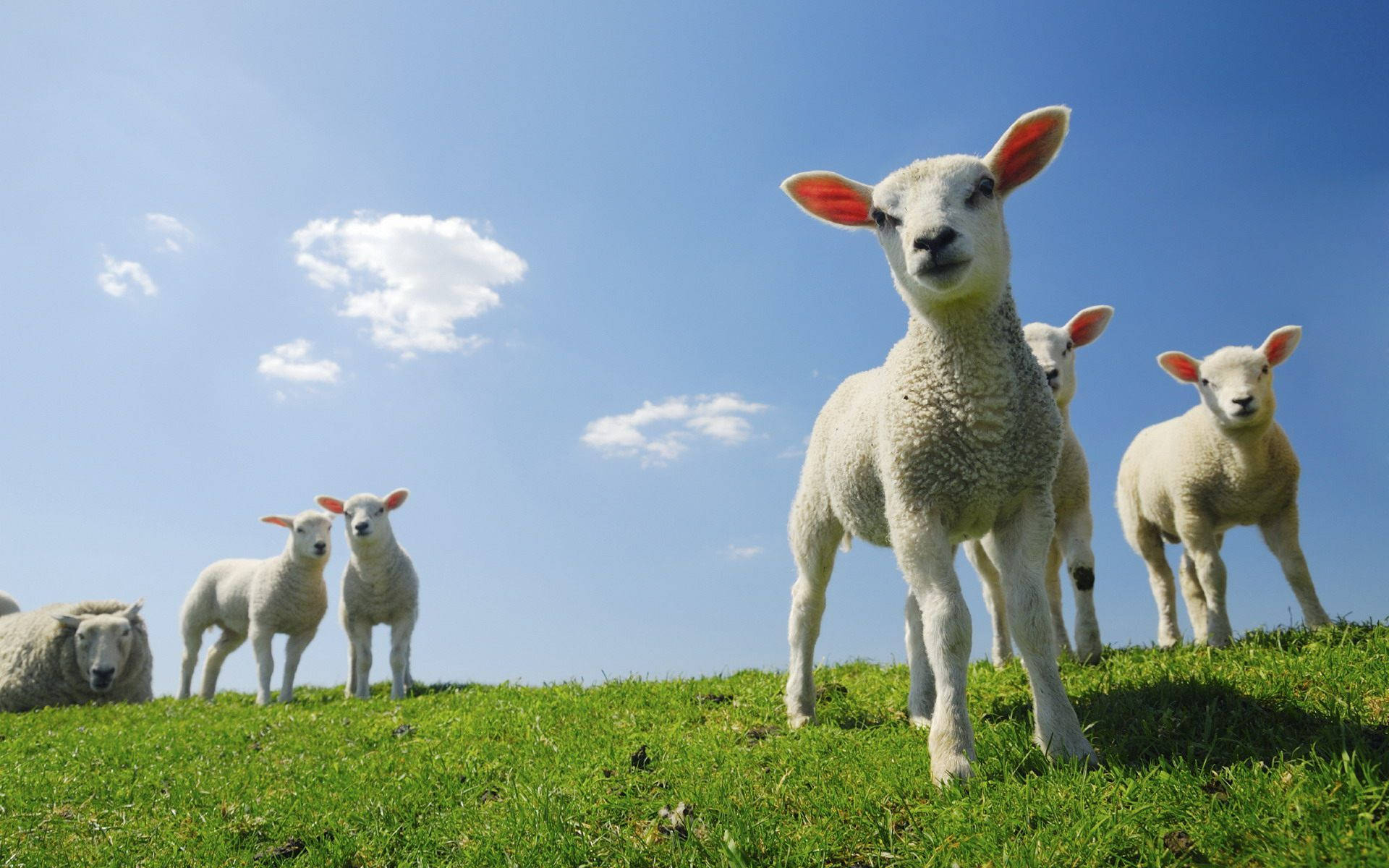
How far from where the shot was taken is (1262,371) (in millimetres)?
9055

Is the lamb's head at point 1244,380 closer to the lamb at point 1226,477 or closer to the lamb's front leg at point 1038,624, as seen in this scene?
the lamb at point 1226,477

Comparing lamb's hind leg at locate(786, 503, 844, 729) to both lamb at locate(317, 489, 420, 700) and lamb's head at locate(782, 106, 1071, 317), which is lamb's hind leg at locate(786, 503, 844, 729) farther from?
lamb at locate(317, 489, 420, 700)

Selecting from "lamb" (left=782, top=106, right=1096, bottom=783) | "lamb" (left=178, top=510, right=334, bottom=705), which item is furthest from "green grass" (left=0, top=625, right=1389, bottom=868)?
"lamb" (left=178, top=510, right=334, bottom=705)

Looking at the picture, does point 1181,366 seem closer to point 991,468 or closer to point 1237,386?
point 1237,386

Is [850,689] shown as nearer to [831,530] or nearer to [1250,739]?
[831,530]

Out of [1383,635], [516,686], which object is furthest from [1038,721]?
[516,686]

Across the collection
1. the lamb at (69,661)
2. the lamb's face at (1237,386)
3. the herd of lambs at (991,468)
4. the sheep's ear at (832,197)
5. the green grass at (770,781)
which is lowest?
the green grass at (770,781)

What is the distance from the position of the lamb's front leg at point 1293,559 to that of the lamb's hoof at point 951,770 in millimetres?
6046

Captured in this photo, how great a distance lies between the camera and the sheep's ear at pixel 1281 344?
9023mm

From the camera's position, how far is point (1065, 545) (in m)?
7.81

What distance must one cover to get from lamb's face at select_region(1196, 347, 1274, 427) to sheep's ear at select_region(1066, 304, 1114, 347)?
175 centimetres

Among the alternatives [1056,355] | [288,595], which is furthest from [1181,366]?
[288,595]

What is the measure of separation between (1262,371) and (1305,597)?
7.54ft

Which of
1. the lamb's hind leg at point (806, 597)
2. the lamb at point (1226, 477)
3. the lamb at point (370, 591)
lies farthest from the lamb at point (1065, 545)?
the lamb at point (370, 591)
